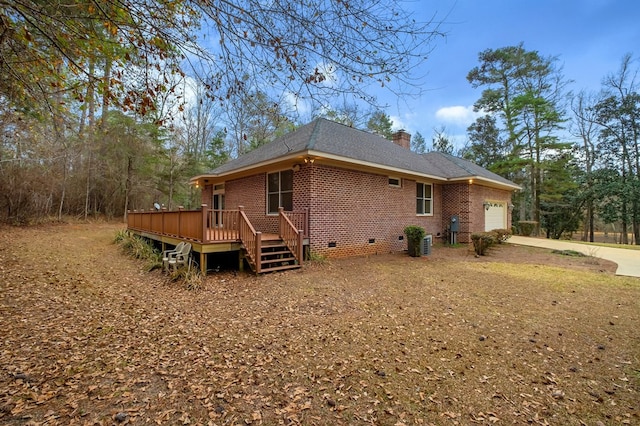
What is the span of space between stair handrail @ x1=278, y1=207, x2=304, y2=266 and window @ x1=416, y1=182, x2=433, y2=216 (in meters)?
6.82

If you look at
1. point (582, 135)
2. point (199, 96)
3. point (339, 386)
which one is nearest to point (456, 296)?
point (339, 386)

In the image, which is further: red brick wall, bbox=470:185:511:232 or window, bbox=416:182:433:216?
red brick wall, bbox=470:185:511:232

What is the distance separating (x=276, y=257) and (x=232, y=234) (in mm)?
1393

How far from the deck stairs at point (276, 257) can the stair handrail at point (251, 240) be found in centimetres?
17

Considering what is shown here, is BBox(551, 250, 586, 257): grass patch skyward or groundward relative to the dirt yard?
skyward

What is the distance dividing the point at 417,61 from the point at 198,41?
2.70 m

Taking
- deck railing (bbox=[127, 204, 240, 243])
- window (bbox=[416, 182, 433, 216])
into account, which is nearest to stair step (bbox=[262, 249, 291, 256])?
deck railing (bbox=[127, 204, 240, 243])

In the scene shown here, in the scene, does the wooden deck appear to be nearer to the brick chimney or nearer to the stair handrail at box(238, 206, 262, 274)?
the stair handrail at box(238, 206, 262, 274)

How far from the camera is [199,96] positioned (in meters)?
4.25

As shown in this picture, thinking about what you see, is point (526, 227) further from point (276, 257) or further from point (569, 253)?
point (276, 257)

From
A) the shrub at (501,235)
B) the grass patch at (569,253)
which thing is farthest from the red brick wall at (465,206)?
the grass patch at (569,253)

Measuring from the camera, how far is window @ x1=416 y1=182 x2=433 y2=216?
12.9 m

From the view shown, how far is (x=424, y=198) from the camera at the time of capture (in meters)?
13.1

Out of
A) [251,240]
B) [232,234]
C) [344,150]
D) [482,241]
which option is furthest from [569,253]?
[232,234]
